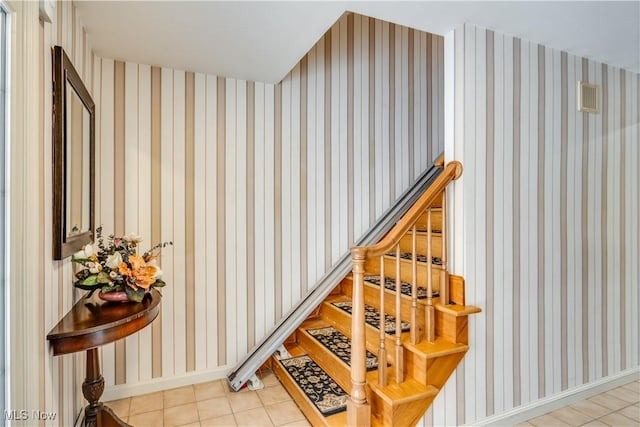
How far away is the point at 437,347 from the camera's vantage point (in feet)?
6.57

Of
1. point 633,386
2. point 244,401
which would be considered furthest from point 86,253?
point 633,386

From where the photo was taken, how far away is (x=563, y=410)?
251cm

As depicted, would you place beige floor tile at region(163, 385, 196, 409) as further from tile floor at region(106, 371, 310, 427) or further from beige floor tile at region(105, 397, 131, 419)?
beige floor tile at region(105, 397, 131, 419)

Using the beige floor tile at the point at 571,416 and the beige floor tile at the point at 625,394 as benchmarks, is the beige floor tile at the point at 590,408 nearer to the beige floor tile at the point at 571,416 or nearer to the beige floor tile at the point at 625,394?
the beige floor tile at the point at 571,416

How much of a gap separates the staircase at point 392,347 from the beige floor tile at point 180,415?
0.63m

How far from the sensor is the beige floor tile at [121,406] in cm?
234

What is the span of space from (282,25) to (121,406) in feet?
8.69

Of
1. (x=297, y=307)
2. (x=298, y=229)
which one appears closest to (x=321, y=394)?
(x=297, y=307)

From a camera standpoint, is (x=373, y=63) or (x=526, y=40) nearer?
(x=526, y=40)

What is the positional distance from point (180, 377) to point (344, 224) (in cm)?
178

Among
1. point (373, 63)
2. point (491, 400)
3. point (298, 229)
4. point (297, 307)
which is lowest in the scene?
point (491, 400)

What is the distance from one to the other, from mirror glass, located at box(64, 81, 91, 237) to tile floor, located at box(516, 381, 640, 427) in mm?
2903

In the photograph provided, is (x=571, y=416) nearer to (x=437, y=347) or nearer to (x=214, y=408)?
(x=437, y=347)

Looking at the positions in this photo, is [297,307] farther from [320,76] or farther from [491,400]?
[320,76]
